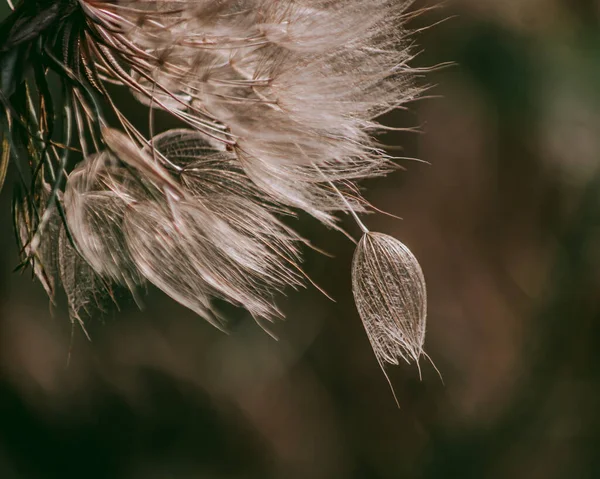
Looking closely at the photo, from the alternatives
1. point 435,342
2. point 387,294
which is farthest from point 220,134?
point 435,342

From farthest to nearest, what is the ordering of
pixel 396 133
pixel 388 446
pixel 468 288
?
pixel 388 446
pixel 468 288
pixel 396 133

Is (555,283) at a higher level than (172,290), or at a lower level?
higher

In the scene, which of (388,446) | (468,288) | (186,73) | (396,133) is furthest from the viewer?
(388,446)

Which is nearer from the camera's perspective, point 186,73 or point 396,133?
point 186,73

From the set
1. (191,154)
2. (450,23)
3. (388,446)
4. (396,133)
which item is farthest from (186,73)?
(388,446)

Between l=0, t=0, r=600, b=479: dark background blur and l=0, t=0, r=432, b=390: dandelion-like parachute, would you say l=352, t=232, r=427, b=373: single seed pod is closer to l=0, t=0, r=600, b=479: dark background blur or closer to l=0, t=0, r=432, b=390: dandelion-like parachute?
l=0, t=0, r=432, b=390: dandelion-like parachute

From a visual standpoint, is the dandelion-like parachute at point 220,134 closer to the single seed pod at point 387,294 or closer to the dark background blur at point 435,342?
the single seed pod at point 387,294

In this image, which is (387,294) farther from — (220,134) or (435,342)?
(435,342)

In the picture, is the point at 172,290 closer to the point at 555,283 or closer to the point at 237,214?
the point at 237,214
